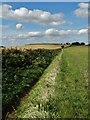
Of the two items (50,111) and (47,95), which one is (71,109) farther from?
(47,95)

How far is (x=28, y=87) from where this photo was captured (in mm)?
23031

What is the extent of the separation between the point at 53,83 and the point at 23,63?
18935mm

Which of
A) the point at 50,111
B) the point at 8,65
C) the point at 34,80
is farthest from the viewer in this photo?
the point at 8,65

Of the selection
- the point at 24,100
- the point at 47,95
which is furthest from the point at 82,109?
the point at 24,100

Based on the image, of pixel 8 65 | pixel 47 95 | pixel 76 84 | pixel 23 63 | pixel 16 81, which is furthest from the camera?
pixel 23 63

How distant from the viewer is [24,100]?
18484 mm

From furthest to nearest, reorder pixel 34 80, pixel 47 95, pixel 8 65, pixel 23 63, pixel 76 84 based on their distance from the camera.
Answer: pixel 23 63 → pixel 8 65 → pixel 34 80 → pixel 76 84 → pixel 47 95

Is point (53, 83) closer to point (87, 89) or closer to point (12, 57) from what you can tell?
point (87, 89)

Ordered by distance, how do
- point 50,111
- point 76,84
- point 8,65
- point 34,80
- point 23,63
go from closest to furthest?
point 50,111, point 76,84, point 34,80, point 8,65, point 23,63

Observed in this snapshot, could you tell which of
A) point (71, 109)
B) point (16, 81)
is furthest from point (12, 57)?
point (71, 109)

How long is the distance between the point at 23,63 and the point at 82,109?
88.2 ft

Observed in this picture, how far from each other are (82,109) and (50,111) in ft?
4.92

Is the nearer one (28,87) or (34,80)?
(28,87)

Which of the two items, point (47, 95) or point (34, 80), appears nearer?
point (47, 95)
